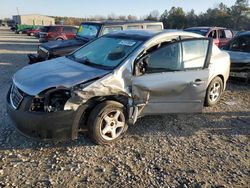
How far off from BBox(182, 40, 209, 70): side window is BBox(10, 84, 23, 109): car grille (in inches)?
109

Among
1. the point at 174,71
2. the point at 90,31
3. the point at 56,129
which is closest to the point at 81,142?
the point at 56,129

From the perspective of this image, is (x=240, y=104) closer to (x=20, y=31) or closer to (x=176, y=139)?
(x=176, y=139)

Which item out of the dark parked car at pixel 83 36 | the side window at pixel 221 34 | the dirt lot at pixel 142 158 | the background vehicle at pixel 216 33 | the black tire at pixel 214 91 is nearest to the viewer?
the dirt lot at pixel 142 158

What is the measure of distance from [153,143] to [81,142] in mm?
1140

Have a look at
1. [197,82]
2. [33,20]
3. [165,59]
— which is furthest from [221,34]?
[33,20]

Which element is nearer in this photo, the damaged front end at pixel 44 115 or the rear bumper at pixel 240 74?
the damaged front end at pixel 44 115

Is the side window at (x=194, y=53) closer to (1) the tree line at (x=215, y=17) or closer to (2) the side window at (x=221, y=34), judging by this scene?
(2) the side window at (x=221, y=34)

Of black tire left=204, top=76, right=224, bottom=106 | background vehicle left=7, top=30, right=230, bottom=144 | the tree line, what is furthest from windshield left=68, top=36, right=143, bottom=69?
the tree line

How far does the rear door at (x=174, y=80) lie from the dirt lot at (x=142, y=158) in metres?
0.47

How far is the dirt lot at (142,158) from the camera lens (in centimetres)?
340

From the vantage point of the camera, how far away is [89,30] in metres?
9.81

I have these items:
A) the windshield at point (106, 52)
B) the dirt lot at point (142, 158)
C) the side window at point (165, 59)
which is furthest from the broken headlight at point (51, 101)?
the side window at point (165, 59)

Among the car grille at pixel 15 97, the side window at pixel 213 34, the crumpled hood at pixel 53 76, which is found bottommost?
the car grille at pixel 15 97

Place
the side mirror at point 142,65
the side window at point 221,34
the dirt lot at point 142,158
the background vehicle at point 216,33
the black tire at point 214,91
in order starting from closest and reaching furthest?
the dirt lot at point 142,158 < the side mirror at point 142,65 < the black tire at point 214,91 < the background vehicle at point 216,33 < the side window at point 221,34
